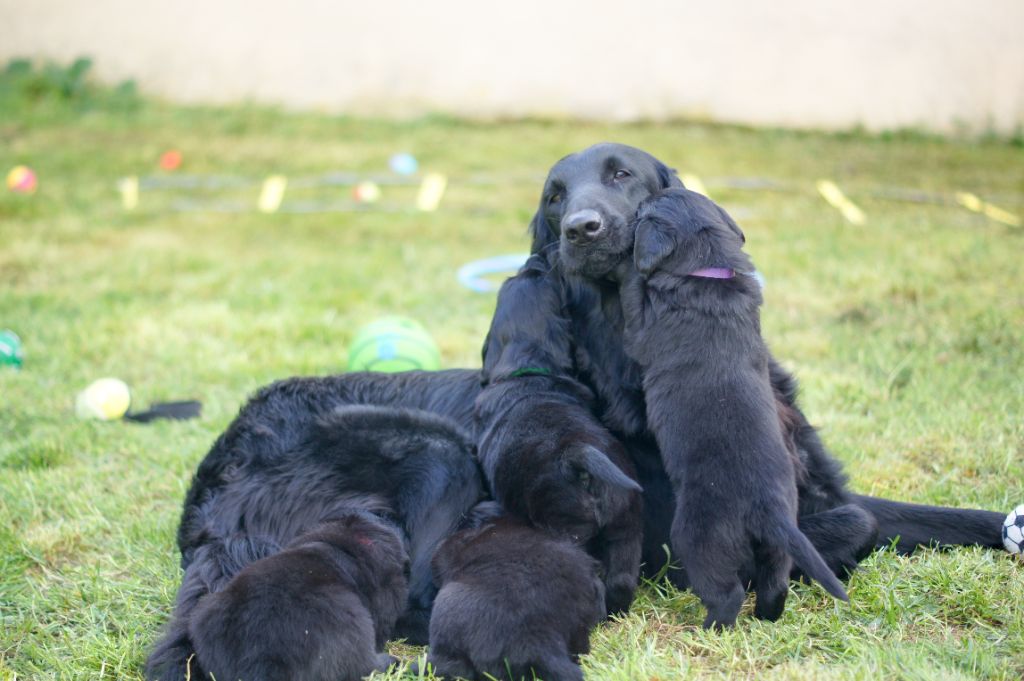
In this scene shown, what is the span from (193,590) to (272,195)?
269 inches

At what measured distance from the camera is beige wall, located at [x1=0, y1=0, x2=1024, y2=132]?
11.3m

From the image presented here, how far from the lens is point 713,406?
9.46 ft

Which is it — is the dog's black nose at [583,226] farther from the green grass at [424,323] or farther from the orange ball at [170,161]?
the orange ball at [170,161]

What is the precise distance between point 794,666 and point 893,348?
10.3 ft

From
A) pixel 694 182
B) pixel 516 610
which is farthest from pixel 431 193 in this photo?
pixel 516 610

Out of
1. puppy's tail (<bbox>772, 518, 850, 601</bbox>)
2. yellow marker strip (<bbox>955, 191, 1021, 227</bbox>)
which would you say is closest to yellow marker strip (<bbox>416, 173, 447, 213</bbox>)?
yellow marker strip (<bbox>955, 191, 1021, 227</bbox>)

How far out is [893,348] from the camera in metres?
5.36

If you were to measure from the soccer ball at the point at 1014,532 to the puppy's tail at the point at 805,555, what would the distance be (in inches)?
33.8

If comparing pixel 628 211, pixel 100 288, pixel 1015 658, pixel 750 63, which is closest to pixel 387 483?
pixel 628 211

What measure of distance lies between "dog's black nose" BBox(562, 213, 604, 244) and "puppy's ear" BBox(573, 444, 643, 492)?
644 mm

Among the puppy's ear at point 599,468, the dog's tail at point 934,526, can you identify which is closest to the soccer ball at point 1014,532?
the dog's tail at point 934,526

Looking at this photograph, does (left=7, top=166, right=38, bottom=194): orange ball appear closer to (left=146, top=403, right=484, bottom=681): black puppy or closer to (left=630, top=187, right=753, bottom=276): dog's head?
(left=146, top=403, right=484, bottom=681): black puppy

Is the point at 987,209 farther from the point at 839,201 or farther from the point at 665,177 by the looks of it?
the point at 665,177

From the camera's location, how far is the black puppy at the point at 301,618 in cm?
244
